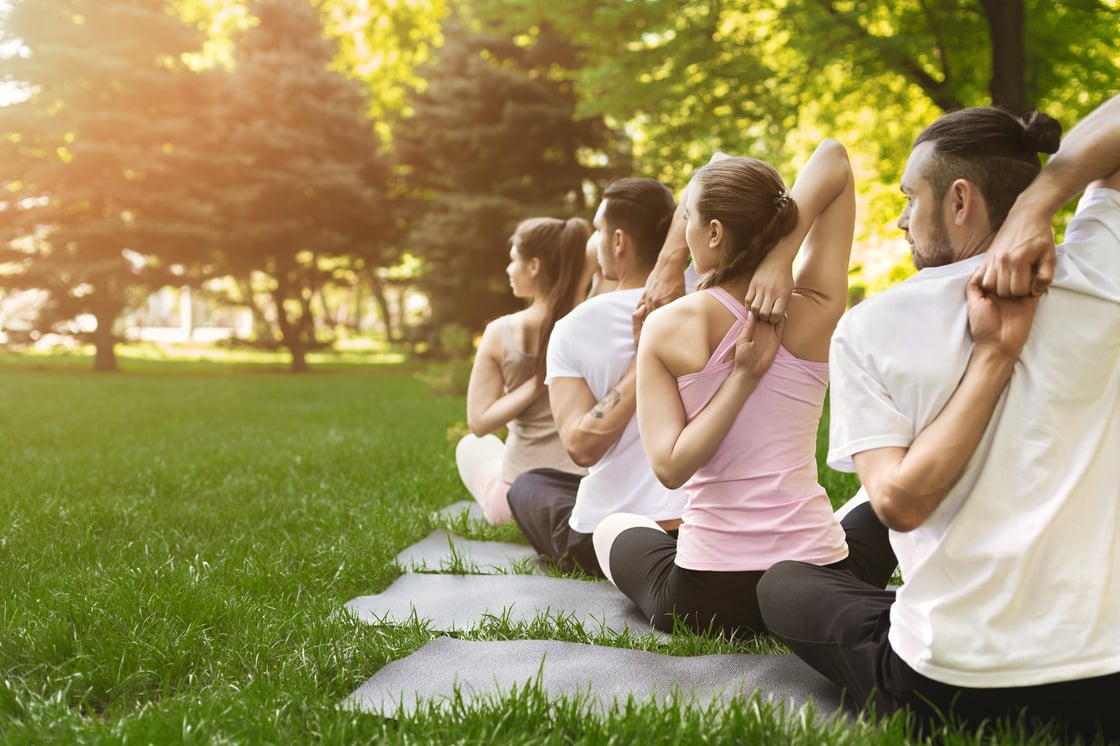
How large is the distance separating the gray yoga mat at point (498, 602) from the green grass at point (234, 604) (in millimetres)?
132

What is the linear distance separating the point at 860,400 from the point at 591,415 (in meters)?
1.75

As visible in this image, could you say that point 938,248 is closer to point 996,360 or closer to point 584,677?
point 996,360

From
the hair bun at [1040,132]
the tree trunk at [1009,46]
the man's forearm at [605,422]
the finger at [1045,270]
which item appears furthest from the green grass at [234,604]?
the tree trunk at [1009,46]

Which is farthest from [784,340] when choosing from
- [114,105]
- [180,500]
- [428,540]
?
[114,105]

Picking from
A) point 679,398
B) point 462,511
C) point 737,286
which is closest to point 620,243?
point 737,286

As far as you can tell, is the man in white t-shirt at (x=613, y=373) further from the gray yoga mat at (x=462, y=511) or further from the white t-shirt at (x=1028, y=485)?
the white t-shirt at (x=1028, y=485)

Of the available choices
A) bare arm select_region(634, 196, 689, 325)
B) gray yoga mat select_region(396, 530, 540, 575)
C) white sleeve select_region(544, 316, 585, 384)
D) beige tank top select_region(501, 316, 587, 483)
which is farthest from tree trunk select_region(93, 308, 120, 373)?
bare arm select_region(634, 196, 689, 325)

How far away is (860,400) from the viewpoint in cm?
220

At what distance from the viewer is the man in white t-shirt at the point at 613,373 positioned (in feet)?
12.7

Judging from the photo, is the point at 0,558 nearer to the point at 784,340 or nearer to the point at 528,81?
the point at 784,340

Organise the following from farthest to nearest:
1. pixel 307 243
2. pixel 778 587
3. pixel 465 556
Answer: pixel 307 243, pixel 465 556, pixel 778 587

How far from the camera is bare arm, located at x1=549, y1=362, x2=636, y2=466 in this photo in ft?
12.6

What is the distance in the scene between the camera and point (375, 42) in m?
32.2

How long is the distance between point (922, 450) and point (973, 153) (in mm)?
706
